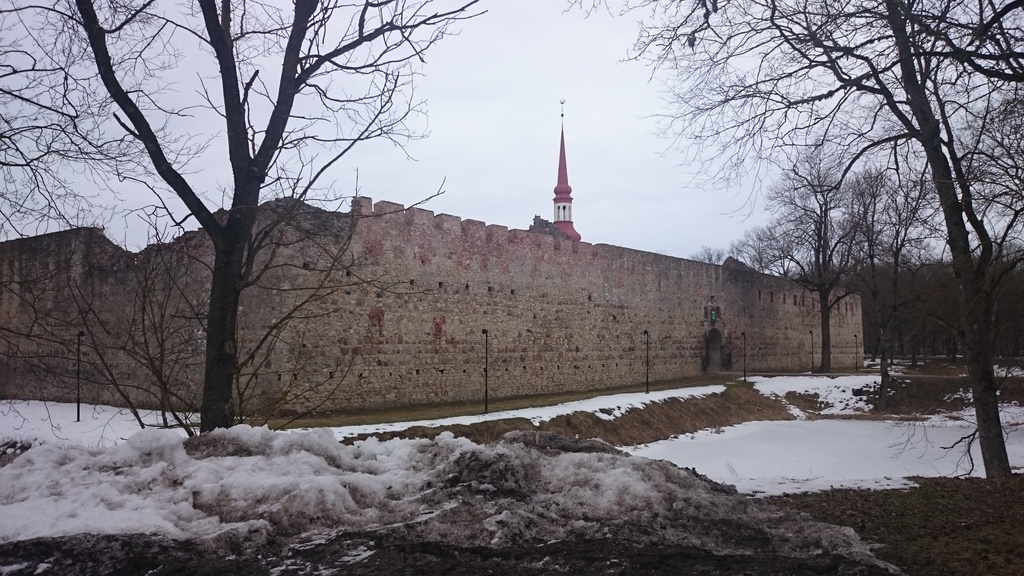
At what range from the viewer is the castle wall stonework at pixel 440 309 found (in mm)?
14641

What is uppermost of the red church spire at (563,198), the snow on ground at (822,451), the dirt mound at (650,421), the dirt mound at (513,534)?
the red church spire at (563,198)

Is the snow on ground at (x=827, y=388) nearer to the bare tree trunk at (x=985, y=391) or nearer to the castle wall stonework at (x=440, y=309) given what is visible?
the castle wall stonework at (x=440, y=309)

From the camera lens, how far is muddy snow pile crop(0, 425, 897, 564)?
11.9ft

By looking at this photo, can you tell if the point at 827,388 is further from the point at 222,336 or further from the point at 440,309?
the point at 222,336

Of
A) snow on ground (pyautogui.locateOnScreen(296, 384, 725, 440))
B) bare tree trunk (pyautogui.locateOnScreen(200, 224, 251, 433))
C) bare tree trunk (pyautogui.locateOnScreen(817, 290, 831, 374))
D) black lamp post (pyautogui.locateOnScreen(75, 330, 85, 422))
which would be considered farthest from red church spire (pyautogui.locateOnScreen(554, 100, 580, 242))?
bare tree trunk (pyautogui.locateOnScreen(200, 224, 251, 433))

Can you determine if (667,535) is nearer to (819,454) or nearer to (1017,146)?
(1017,146)

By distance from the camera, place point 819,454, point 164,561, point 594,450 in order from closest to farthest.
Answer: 1. point 164,561
2. point 594,450
3. point 819,454

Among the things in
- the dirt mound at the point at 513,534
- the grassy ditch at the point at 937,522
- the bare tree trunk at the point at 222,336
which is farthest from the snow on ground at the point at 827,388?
the bare tree trunk at the point at 222,336

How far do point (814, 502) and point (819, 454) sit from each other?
10.2 metres

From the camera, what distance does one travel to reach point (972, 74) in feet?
21.8

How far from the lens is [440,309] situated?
1733cm

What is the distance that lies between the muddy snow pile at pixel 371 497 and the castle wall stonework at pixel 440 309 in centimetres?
566

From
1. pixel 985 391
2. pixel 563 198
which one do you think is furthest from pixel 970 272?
pixel 563 198

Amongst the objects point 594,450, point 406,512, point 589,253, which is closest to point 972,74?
point 594,450
